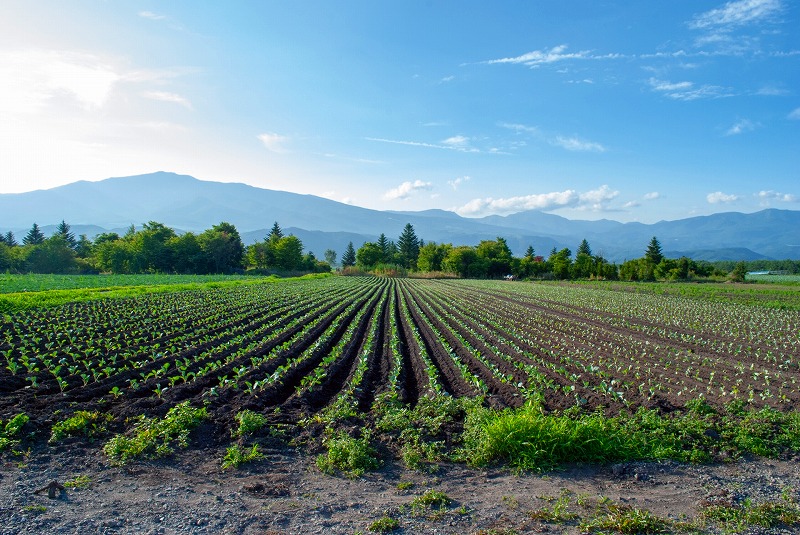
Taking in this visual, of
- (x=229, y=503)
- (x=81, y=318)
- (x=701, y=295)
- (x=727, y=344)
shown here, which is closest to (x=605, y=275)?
(x=701, y=295)

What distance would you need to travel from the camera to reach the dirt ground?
4641 millimetres

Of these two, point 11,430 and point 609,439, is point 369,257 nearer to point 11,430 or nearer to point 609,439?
point 11,430

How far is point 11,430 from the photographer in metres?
6.57

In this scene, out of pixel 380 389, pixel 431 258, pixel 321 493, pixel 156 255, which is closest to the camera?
pixel 321 493

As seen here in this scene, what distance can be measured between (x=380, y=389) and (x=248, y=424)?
3.20 meters

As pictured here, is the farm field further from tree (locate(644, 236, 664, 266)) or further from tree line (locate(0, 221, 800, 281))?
tree (locate(644, 236, 664, 266))

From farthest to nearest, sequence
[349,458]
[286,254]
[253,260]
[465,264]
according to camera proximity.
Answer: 1. [465,264]
2. [253,260]
3. [286,254]
4. [349,458]

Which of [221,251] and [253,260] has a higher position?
[221,251]

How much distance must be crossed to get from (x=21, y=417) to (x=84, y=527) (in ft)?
11.3

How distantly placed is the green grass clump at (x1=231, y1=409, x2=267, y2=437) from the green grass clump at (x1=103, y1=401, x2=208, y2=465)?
0.70m

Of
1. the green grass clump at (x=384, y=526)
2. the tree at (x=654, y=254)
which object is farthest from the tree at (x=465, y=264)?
the green grass clump at (x=384, y=526)

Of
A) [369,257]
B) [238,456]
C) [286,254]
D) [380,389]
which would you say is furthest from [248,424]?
[369,257]

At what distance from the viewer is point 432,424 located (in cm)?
736

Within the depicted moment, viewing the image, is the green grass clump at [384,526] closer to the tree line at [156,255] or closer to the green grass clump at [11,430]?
the green grass clump at [11,430]
